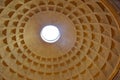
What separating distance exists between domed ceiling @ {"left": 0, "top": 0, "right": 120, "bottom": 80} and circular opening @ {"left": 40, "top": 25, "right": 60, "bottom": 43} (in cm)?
33

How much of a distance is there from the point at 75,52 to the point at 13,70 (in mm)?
4529

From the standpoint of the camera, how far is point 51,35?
2430 centimetres

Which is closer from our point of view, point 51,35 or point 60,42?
point 60,42

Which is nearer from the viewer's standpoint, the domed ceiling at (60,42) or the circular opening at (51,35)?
the domed ceiling at (60,42)

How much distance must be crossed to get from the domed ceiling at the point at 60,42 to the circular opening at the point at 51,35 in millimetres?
326

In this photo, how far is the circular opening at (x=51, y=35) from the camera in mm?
23109

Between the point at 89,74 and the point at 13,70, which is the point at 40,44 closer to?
the point at 13,70

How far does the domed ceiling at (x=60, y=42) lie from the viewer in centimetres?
2019

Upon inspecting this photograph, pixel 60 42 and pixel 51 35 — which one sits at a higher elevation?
pixel 51 35

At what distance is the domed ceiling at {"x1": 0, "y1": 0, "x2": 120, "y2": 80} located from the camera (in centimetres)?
2019

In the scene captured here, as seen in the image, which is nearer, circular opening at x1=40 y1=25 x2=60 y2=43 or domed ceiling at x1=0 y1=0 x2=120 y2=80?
domed ceiling at x1=0 y1=0 x2=120 y2=80

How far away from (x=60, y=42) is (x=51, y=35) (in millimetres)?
1421

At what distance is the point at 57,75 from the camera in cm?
2350

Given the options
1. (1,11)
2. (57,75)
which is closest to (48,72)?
(57,75)
